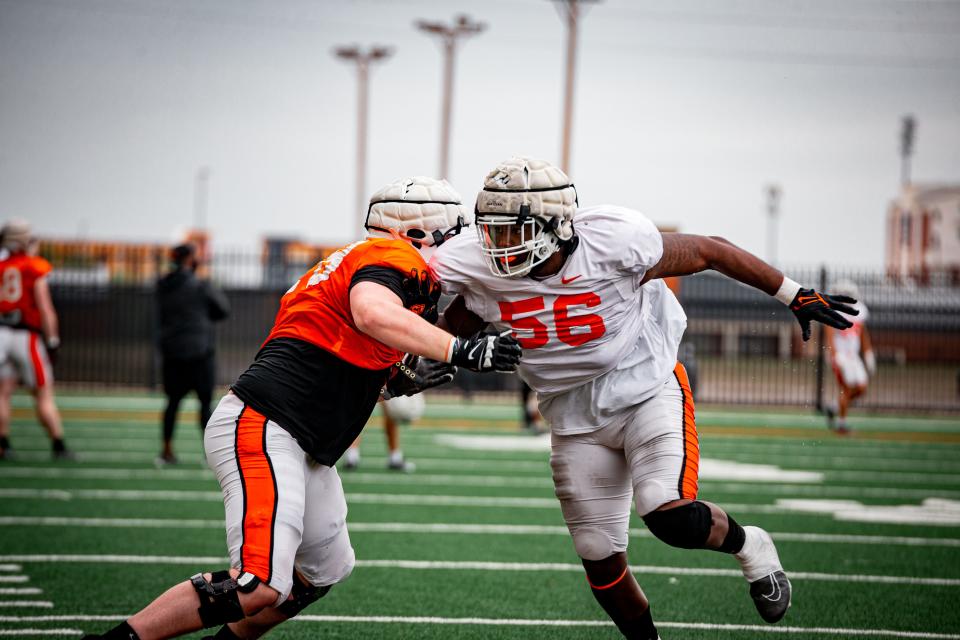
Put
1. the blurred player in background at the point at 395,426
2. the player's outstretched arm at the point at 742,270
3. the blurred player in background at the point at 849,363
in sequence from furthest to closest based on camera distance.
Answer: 1. the blurred player in background at the point at 849,363
2. the blurred player in background at the point at 395,426
3. the player's outstretched arm at the point at 742,270

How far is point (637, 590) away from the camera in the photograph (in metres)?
4.41

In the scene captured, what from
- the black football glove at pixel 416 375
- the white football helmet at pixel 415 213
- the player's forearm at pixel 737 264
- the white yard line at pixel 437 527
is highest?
the white football helmet at pixel 415 213

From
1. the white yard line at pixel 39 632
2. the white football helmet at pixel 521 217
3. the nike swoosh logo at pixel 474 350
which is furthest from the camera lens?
the white yard line at pixel 39 632

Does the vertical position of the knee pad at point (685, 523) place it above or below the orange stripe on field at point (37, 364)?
above

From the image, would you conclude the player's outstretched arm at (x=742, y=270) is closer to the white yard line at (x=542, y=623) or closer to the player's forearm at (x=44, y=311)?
the white yard line at (x=542, y=623)

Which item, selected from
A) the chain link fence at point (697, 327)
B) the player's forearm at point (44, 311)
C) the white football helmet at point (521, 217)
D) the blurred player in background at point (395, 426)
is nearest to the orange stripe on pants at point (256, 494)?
the white football helmet at point (521, 217)

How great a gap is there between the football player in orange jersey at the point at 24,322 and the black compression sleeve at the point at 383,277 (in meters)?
7.13

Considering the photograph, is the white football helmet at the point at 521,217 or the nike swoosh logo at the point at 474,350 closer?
the nike swoosh logo at the point at 474,350

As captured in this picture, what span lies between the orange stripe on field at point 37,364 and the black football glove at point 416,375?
677cm

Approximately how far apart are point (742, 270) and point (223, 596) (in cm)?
223

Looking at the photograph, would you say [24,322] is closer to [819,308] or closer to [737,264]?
[737,264]

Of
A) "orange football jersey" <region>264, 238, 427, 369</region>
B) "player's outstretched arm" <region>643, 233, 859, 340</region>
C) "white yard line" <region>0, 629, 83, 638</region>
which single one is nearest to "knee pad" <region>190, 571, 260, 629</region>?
"orange football jersey" <region>264, 238, 427, 369</region>

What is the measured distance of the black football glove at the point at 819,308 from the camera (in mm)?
4305

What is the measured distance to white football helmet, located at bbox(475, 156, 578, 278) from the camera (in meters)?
3.92
